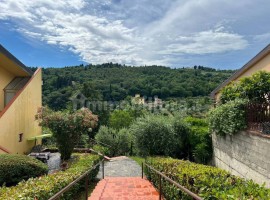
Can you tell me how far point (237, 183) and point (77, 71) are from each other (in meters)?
54.4

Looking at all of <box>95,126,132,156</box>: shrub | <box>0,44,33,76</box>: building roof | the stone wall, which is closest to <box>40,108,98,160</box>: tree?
<box>0,44,33,76</box>: building roof

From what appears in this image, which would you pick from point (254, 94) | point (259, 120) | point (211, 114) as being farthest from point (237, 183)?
point (211, 114)

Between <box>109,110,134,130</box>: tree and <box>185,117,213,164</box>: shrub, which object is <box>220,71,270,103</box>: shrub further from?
<box>109,110,134,130</box>: tree

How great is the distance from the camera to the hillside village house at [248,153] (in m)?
8.02

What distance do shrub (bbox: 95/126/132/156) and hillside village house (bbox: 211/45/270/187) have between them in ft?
39.4

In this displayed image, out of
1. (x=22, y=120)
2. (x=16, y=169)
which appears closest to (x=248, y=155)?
(x=16, y=169)

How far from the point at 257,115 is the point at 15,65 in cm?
A: 1507

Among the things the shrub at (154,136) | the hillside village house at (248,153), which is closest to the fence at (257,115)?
the hillside village house at (248,153)

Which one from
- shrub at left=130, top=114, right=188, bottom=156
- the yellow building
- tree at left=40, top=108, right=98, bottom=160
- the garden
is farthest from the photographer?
the yellow building

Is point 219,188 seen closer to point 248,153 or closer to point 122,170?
point 248,153

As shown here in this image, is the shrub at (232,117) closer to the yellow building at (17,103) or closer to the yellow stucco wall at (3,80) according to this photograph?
the yellow building at (17,103)

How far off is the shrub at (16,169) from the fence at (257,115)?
732 cm

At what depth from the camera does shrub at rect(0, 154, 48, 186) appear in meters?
9.46

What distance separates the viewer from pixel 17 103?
687 inches
